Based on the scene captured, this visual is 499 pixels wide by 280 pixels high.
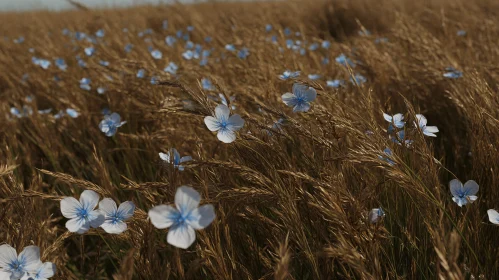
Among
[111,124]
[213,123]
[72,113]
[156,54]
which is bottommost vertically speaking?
[156,54]

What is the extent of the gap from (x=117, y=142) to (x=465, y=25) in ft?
10.6

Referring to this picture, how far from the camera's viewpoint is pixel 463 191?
1141 millimetres

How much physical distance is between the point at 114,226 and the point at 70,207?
0.10 m

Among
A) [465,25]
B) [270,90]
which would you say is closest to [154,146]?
[270,90]

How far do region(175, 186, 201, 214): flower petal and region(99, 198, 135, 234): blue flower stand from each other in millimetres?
226

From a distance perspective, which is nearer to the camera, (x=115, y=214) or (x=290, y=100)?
(x=115, y=214)

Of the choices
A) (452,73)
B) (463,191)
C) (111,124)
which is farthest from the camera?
(452,73)

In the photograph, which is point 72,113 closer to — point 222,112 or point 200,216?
point 222,112

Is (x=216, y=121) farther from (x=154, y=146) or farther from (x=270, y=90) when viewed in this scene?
(x=154, y=146)

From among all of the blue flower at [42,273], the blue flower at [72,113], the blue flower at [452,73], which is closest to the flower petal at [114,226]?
the blue flower at [42,273]

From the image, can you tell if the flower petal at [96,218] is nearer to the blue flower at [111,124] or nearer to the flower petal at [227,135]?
the flower petal at [227,135]

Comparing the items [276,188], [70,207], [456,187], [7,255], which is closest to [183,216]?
[276,188]

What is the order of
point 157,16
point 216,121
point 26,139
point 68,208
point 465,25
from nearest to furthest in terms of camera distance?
point 68,208
point 216,121
point 26,139
point 465,25
point 157,16

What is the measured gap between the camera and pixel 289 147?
5.19 ft
